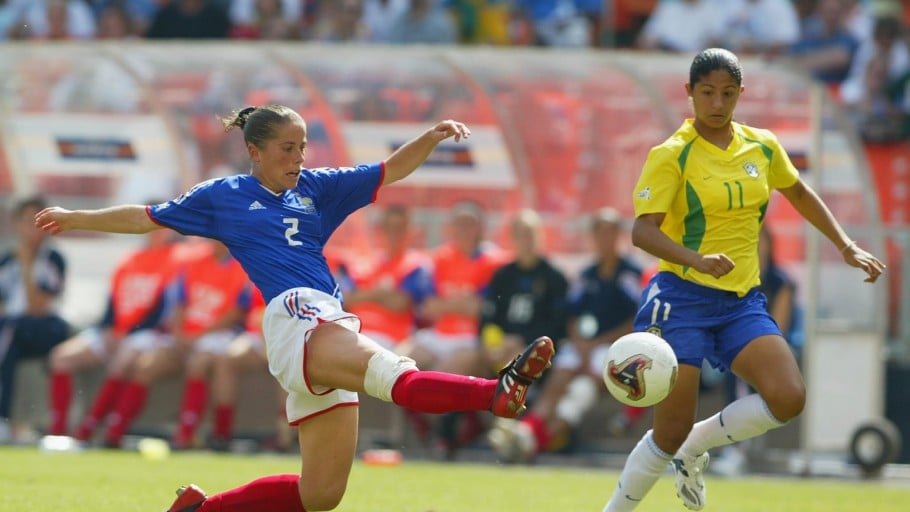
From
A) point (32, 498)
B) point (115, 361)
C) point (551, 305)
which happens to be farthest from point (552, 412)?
point (32, 498)

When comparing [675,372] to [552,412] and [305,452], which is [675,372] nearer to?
[305,452]

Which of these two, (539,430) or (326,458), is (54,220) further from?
(539,430)

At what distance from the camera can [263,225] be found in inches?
257

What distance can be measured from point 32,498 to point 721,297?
12.6ft

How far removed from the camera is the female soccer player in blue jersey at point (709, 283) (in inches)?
278

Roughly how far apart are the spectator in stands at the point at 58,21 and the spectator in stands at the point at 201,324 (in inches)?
198

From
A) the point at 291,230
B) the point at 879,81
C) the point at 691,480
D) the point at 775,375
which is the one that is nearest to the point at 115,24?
the point at 879,81

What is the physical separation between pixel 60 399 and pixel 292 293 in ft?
24.4

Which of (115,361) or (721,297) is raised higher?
(721,297)

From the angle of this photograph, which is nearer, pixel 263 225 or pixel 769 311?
pixel 263 225

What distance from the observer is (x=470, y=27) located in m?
17.2

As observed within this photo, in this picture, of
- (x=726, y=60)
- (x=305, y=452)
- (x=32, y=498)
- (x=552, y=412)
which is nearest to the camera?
(x=305, y=452)

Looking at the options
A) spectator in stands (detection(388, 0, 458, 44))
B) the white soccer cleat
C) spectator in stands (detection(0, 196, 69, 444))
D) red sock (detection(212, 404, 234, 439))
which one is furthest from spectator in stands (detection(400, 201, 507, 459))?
the white soccer cleat

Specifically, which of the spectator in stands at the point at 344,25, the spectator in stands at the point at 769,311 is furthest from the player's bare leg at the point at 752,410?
the spectator in stands at the point at 344,25
